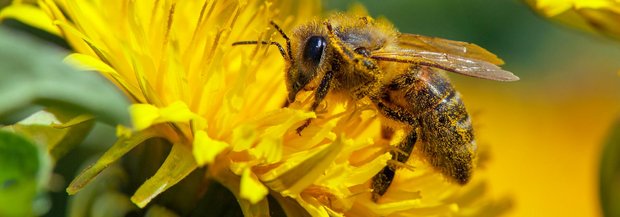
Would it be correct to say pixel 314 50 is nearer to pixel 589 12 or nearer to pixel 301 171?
Answer: pixel 301 171

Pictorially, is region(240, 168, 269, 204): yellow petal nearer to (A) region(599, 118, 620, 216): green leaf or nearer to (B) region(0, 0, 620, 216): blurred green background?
(A) region(599, 118, 620, 216): green leaf

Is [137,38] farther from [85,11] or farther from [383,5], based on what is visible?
[383,5]

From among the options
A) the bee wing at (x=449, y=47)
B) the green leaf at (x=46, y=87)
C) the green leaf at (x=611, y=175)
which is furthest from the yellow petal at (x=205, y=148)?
the green leaf at (x=611, y=175)

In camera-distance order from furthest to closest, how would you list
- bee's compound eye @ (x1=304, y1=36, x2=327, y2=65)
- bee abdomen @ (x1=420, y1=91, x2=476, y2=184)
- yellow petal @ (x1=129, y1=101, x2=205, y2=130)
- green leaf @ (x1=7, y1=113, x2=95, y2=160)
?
→ 1. bee abdomen @ (x1=420, y1=91, x2=476, y2=184)
2. bee's compound eye @ (x1=304, y1=36, x2=327, y2=65)
3. green leaf @ (x1=7, y1=113, x2=95, y2=160)
4. yellow petal @ (x1=129, y1=101, x2=205, y2=130)

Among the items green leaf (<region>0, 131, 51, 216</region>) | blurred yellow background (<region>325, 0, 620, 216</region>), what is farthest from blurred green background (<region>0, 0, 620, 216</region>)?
green leaf (<region>0, 131, 51, 216</region>)

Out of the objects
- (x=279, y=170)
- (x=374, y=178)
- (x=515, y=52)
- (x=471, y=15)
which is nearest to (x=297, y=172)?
(x=279, y=170)

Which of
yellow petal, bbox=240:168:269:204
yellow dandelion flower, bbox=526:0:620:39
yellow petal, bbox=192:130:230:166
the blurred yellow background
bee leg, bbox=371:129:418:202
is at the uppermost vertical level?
yellow dandelion flower, bbox=526:0:620:39

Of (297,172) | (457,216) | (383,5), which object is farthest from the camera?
(383,5)
